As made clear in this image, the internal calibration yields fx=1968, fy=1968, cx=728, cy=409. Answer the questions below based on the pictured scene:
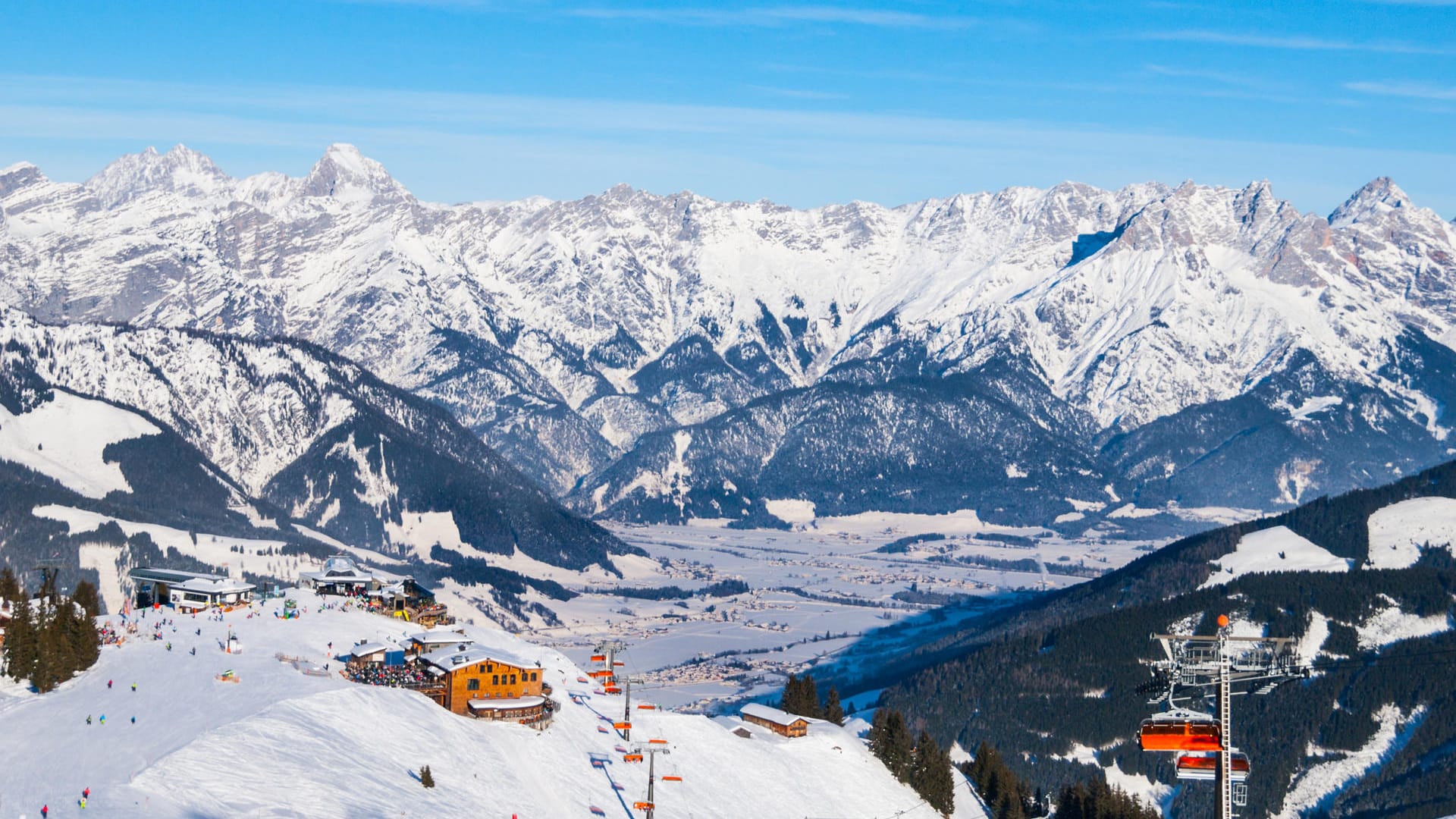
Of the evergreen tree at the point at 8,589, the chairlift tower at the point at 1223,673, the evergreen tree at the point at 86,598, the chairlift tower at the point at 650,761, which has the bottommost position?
the chairlift tower at the point at 650,761

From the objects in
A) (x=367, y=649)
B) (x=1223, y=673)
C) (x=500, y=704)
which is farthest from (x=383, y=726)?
(x=1223, y=673)

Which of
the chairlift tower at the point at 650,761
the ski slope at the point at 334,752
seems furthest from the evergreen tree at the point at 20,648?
the chairlift tower at the point at 650,761

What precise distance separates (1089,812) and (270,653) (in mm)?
76632

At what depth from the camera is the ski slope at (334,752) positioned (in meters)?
126

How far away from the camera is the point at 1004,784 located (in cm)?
19512

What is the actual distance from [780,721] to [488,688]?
1406 inches

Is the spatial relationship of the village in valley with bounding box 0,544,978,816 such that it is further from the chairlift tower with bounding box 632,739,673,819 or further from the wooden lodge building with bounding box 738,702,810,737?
the chairlift tower with bounding box 632,739,673,819

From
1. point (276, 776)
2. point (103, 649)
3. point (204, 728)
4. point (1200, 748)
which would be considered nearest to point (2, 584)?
point (103, 649)

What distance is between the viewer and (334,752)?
140 meters

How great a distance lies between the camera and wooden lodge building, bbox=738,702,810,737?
191 m

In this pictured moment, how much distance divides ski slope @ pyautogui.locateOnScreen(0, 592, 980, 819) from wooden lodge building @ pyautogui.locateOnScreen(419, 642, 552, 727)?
5.90ft

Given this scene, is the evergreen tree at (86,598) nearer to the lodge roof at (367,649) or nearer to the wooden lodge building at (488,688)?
the lodge roof at (367,649)

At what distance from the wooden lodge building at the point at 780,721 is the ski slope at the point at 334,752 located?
5.20ft

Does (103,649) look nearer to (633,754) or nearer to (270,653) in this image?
(270,653)
